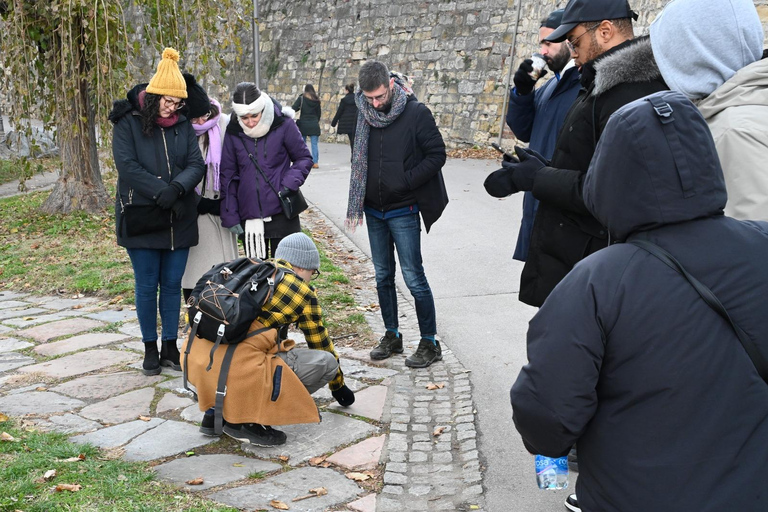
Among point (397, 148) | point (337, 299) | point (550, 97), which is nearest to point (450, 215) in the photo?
point (337, 299)

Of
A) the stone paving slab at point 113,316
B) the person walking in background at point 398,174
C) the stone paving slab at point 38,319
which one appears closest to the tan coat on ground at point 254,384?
the person walking in background at point 398,174

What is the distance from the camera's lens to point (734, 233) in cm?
178

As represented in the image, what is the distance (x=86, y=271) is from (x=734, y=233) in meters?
7.52

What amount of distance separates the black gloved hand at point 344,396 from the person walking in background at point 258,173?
1.35 m

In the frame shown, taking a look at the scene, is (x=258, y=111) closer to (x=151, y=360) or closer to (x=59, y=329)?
(x=151, y=360)

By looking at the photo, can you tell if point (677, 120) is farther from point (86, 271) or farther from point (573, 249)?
point (86, 271)

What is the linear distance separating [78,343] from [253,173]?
1927 millimetres

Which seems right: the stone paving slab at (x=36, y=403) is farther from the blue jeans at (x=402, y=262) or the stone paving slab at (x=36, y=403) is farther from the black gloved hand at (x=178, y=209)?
the blue jeans at (x=402, y=262)

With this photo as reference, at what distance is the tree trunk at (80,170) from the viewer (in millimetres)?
10320

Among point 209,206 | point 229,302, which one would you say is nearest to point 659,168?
point 229,302

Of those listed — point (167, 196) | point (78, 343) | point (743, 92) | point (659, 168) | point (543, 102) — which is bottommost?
point (78, 343)

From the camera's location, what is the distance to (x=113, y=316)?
6719 millimetres

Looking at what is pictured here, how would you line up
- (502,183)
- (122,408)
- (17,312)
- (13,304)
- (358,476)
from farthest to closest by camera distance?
(13,304), (17,312), (122,408), (358,476), (502,183)

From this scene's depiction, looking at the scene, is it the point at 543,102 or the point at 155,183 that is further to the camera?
the point at 155,183
